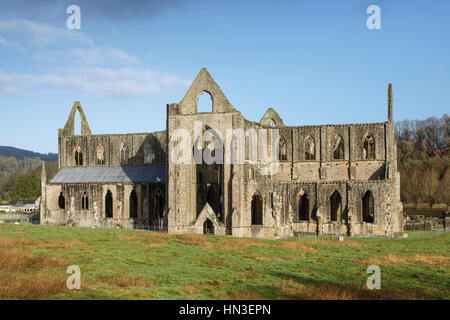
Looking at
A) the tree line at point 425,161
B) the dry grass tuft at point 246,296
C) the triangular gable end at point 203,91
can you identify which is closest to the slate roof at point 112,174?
the triangular gable end at point 203,91

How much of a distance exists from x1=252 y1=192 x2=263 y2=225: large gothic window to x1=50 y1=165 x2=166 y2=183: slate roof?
10558 mm

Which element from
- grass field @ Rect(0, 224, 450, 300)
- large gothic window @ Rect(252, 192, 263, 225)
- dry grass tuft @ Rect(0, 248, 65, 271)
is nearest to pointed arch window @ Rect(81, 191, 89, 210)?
grass field @ Rect(0, 224, 450, 300)

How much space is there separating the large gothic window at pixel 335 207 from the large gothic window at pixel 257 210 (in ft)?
31.1

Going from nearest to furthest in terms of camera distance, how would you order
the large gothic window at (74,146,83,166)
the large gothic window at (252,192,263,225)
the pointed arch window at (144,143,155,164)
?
1. the large gothic window at (252,192,263,225)
2. the pointed arch window at (144,143,155,164)
3. the large gothic window at (74,146,83,166)

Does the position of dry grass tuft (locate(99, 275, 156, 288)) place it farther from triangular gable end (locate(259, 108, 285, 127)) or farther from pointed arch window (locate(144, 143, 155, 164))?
triangular gable end (locate(259, 108, 285, 127))

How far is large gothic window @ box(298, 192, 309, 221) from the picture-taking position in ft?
159

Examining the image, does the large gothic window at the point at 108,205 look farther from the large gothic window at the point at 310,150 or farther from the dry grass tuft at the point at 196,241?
the large gothic window at the point at 310,150

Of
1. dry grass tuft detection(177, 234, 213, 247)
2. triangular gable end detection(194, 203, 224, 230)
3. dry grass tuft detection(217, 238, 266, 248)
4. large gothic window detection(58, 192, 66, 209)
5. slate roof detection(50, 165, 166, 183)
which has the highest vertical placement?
slate roof detection(50, 165, 166, 183)

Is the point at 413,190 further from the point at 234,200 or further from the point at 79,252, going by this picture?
the point at 79,252

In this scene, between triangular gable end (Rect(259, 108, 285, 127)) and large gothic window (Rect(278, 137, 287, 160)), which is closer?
large gothic window (Rect(278, 137, 287, 160))

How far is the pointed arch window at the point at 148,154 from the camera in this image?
55.9m

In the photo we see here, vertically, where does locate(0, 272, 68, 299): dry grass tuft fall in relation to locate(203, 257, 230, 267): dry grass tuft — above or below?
above

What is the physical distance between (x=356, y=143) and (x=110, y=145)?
27.8m
